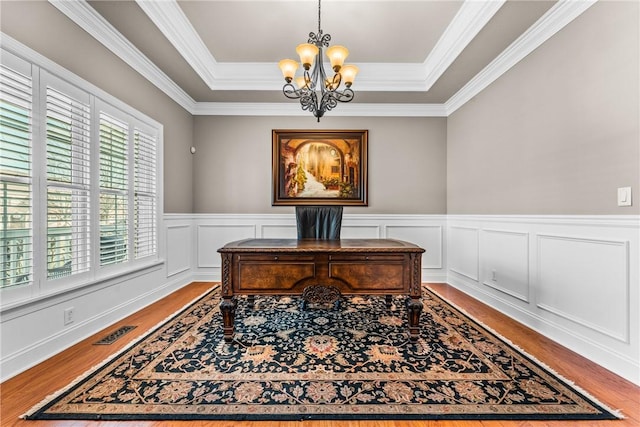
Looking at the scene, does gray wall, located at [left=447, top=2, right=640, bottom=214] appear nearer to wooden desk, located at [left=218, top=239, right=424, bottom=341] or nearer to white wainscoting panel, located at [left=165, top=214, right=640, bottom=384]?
white wainscoting panel, located at [left=165, top=214, right=640, bottom=384]

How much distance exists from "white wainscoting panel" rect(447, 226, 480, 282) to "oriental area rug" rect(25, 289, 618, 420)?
3.85 feet

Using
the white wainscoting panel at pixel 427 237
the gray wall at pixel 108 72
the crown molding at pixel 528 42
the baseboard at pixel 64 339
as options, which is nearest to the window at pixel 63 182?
the gray wall at pixel 108 72

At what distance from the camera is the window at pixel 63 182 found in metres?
1.79

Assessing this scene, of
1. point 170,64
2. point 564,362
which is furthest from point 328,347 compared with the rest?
point 170,64

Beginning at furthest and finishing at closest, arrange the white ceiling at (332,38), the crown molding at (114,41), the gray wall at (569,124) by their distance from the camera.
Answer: the white ceiling at (332,38), the crown molding at (114,41), the gray wall at (569,124)

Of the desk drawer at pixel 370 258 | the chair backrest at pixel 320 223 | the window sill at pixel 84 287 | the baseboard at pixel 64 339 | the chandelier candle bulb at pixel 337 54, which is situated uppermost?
the chandelier candle bulb at pixel 337 54

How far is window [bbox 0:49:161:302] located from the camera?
1793mm

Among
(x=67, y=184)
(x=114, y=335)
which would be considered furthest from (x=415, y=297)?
(x=67, y=184)

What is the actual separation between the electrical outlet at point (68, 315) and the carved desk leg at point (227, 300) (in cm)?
117

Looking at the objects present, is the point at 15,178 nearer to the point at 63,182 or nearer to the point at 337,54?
the point at 63,182

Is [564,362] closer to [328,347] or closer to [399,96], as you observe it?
[328,347]

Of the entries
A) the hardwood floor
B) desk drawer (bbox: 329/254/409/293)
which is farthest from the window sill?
desk drawer (bbox: 329/254/409/293)

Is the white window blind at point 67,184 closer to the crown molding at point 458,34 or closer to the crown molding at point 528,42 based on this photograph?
the crown molding at point 458,34

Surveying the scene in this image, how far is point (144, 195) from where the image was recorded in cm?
320
